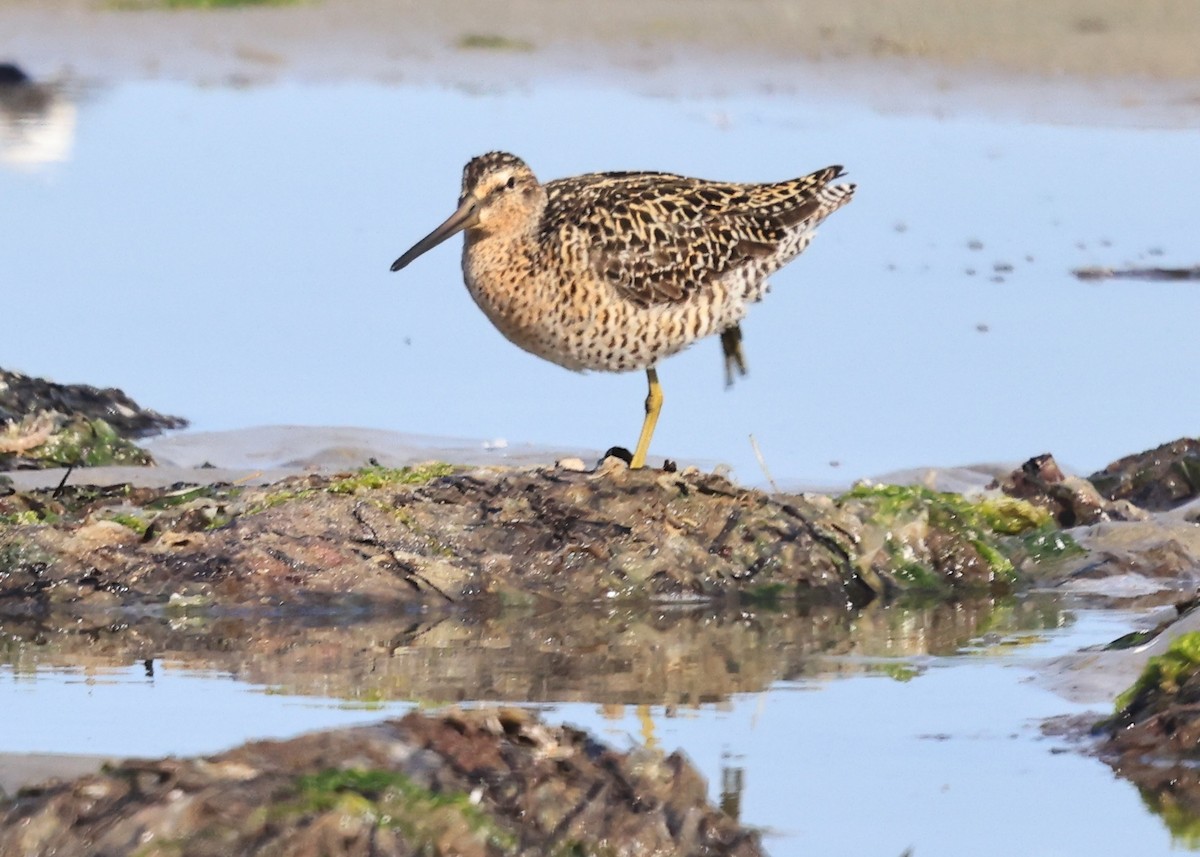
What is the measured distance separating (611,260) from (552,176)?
17.3ft

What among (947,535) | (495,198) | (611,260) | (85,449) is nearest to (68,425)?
(85,449)

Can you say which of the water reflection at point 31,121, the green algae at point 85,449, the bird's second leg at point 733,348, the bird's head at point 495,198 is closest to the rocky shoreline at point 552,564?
the green algae at point 85,449

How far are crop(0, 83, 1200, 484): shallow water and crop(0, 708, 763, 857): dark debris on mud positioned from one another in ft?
13.0

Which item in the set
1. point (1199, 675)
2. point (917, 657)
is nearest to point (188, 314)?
point (917, 657)

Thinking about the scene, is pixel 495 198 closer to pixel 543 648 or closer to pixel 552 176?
pixel 543 648

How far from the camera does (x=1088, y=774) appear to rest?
196 inches

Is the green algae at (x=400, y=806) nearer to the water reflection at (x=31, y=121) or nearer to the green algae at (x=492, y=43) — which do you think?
the water reflection at (x=31, y=121)

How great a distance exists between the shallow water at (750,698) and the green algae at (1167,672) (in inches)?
8.1

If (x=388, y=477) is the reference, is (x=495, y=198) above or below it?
above

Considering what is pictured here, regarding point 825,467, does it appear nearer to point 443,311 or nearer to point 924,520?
point 924,520

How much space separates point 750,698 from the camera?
5680 mm

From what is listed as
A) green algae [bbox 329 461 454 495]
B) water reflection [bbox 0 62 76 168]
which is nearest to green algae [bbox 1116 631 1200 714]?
green algae [bbox 329 461 454 495]

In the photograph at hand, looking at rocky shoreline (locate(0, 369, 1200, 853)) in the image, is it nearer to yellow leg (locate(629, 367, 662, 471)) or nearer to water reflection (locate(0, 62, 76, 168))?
yellow leg (locate(629, 367, 662, 471))

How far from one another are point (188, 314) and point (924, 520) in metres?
4.66
